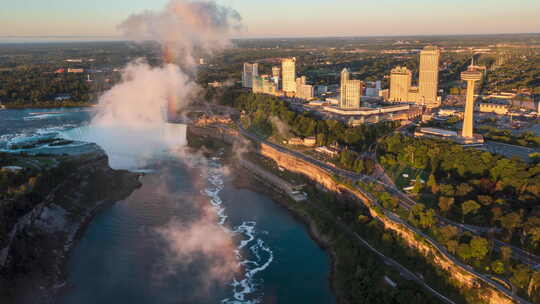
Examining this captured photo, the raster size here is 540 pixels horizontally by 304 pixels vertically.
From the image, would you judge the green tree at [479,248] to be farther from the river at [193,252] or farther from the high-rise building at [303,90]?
the high-rise building at [303,90]

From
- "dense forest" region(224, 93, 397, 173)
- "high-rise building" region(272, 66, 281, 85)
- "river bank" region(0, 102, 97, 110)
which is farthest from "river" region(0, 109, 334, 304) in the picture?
"high-rise building" region(272, 66, 281, 85)

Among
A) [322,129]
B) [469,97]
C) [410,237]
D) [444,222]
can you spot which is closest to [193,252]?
[410,237]

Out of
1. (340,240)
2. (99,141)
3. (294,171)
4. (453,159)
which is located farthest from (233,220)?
(99,141)

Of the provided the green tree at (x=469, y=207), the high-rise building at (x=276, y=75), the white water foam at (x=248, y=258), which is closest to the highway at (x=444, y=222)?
the green tree at (x=469, y=207)

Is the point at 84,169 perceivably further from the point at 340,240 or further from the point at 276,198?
the point at 340,240

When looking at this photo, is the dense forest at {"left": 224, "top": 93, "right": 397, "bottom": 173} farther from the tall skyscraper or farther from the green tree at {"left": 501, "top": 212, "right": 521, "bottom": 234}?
the green tree at {"left": 501, "top": 212, "right": 521, "bottom": 234}

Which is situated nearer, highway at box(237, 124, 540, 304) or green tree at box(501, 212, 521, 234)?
highway at box(237, 124, 540, 304)

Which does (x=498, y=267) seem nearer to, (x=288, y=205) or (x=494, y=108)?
(x=288, y=205)

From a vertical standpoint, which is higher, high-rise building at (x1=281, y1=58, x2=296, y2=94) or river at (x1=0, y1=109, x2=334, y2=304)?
A: high-rise building at (x1=281, y1=58, x2=296, y2=94)
